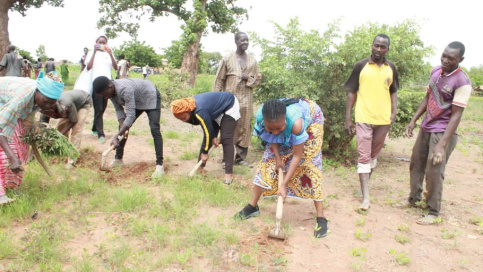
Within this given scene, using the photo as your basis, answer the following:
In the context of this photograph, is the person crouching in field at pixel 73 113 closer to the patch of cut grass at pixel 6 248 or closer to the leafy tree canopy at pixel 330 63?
the patch of cut grass at pixel 6 248

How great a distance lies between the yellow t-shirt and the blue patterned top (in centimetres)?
114

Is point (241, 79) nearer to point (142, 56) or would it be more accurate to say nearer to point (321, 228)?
point (321, 228)

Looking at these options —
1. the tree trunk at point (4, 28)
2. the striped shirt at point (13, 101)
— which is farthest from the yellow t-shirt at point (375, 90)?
the tree trunk at point (4, 28)

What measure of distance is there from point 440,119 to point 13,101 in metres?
4.50

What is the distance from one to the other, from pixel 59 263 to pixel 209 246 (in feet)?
4.02

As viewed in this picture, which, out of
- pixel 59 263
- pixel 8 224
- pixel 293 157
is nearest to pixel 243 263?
pixel 293 157

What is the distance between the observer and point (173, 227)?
3.55 meters

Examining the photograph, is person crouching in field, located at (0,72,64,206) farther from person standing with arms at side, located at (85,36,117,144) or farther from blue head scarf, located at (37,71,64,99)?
person standing with arms at side, located at (85,36,117,144)

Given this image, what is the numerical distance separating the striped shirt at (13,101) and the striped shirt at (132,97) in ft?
3.74

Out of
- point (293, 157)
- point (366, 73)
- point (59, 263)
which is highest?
point (366, 73)

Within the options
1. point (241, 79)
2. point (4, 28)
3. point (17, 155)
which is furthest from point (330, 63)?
point (4, 28)

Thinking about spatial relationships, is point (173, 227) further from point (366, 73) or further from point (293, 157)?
point (366, 73)

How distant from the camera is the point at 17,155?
12.3 ft

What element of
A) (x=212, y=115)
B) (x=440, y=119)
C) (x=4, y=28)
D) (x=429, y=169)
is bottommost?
(x=429, y=169)
